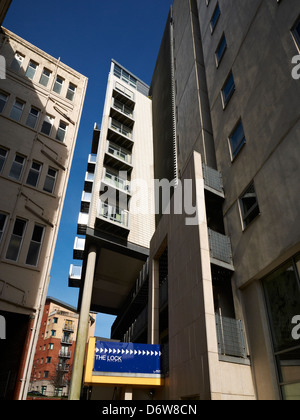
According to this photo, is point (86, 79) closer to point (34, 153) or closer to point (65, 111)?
point (65, 111)

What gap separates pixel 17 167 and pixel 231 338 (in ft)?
44.6

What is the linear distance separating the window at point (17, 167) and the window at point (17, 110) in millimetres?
2888

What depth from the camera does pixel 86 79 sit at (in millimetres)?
23453

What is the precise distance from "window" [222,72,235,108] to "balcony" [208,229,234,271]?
7.14 m

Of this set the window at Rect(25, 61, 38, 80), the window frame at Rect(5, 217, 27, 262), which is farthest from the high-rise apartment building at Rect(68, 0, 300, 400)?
the window at Rect(25, 61, 38, 80)

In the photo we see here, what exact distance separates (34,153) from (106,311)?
Answer: 25.2 meters

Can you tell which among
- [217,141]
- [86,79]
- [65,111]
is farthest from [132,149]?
[217,141]

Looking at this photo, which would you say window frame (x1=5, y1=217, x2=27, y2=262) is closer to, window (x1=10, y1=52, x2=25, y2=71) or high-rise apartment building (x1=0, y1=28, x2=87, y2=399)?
high-rise apartment building (x1=0, y1=28, x2=87, y2=399)

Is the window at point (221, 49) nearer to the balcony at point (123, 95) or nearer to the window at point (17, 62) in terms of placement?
the window at point (17, 62)

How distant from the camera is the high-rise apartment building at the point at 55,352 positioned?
63041 mm

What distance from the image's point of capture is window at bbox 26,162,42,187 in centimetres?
1662

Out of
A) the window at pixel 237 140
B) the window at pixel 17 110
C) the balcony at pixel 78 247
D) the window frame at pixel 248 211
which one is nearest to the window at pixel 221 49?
the window at pixel 237 140

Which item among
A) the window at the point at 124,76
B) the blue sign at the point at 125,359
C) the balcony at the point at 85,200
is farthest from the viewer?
the balcony at the point at 85,200

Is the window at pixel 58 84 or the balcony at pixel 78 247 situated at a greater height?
the window at pixel 58 84
